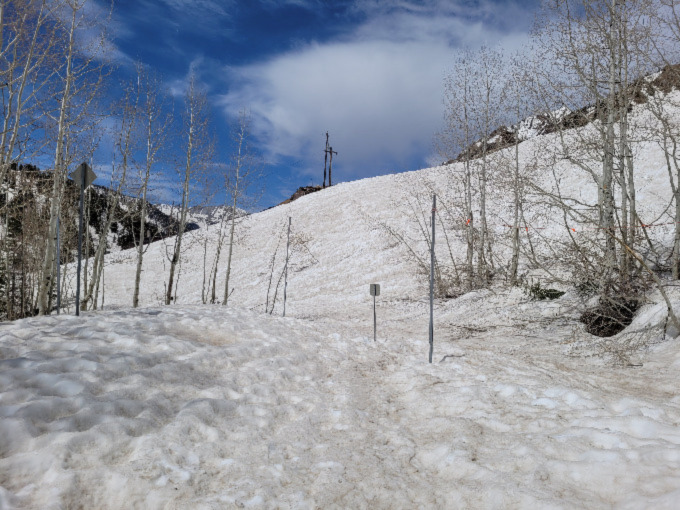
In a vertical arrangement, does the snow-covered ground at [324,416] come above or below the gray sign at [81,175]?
below

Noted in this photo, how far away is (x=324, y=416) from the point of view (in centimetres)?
483

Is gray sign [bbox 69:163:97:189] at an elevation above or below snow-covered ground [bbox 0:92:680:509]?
above

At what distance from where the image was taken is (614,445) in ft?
11.5

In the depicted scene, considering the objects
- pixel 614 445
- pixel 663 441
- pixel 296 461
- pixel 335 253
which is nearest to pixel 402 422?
pixel 296 461

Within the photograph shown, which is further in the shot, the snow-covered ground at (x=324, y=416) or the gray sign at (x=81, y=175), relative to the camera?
the gray sign at (x=81, y=175)

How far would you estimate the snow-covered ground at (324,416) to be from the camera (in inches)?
121

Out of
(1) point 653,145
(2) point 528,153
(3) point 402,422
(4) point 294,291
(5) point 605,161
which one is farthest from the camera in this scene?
(2) point 528,153

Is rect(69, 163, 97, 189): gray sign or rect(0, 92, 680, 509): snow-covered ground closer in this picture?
rect(0, 92, 680, 509): snow-covered ground

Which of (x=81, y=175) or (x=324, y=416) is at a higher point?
(x=81, y=175)

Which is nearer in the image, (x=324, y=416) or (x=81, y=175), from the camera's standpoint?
(x=324, y=416)

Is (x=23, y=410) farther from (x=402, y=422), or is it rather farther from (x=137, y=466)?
(x=402, y=422)

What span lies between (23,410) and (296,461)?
8.16ft

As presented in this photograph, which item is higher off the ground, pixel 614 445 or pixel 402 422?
pixel 614 445

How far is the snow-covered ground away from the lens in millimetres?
3070
